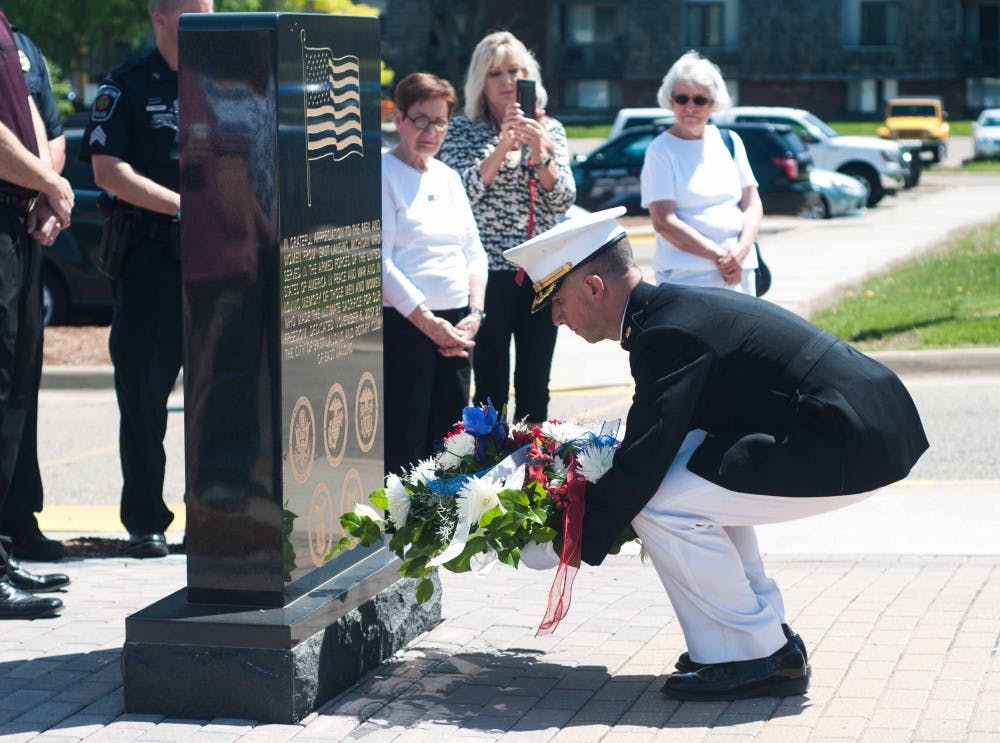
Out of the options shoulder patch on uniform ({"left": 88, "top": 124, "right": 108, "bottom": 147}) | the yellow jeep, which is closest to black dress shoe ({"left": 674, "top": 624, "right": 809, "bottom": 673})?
shoulder patch on uniform ({"left": 88, "top": 124, "right": 108, "bottom": 147})

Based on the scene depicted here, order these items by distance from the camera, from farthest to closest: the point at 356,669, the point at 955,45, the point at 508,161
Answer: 1. the point at 955,45
2. the point at 508,161
3. the point at 356,669

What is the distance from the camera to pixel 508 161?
6.74 meters

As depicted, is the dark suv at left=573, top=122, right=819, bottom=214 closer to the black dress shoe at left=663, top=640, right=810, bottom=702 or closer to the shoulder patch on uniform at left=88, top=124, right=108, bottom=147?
the shoulder patch on uniform at left=88, top=124, right=108, bottom=147

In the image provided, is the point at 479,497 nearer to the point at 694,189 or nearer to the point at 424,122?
the point at 424,122

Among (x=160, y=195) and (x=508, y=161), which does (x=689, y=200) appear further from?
(x=160, y=195)

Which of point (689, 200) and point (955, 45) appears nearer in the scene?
point (689, 200)

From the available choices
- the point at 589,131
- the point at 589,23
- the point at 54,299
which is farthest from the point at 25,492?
the point at 589,23

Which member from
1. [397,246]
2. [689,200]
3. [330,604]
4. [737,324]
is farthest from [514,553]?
[689,200]

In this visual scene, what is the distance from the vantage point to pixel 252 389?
171 inches

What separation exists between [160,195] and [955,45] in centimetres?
5827

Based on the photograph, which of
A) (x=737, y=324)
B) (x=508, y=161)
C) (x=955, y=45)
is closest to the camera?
(x=737, y=324)

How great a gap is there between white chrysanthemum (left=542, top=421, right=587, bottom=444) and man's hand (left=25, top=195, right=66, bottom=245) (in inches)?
74.7

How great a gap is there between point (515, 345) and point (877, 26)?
57861 millimetres

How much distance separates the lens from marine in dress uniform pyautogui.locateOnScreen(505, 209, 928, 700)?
423cm
